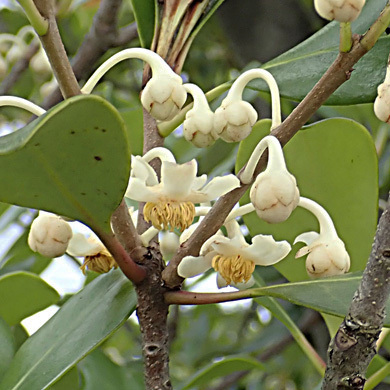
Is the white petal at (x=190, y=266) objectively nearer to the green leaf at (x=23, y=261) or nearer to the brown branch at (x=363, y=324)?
the brown branch at (x=363, y=324)

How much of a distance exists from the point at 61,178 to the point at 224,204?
0.17 metres

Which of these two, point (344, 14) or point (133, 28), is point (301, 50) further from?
point (133, 28)

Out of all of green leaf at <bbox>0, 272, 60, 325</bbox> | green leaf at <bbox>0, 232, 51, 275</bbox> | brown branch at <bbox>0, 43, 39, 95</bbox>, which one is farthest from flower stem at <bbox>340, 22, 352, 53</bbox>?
brown branch at <bbox>0, 43, 39, 95</bbox>

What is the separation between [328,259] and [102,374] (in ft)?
1.90

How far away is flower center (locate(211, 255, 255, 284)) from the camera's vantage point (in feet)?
2.41

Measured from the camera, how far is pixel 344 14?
57 centimetres

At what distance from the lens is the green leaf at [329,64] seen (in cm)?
82

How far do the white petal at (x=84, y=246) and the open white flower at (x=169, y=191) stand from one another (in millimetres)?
75

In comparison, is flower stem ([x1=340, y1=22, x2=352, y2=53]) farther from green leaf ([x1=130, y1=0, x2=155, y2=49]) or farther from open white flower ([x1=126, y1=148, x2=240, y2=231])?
green leaf ([x1=130, y1=0, x2=155, y2=49])

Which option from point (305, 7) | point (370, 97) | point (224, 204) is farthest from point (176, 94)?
point (305, 7)

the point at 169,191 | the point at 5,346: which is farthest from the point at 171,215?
the point at 5,346

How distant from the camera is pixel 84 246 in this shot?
767 mm

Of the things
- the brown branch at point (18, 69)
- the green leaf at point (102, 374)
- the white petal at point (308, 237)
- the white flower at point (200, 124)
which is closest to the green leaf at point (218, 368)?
the green leaf at point (102, 374)

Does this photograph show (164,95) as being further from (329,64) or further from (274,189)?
(329,64)
